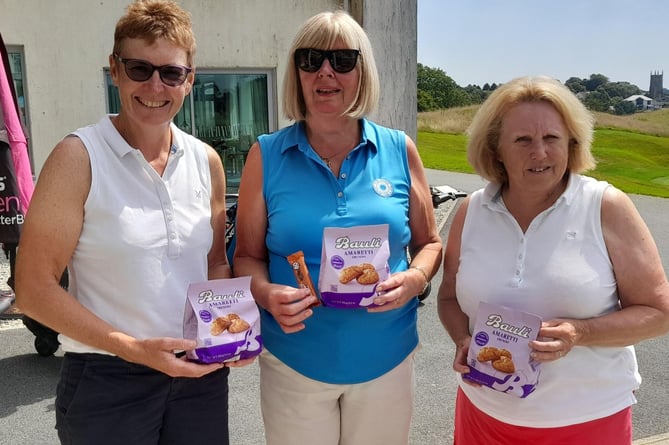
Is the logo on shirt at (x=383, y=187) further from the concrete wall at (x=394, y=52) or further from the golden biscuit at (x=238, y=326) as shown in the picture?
the concrete wall at (x=394, y=52)

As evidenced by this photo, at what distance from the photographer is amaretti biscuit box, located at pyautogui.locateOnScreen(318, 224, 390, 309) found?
1.90 metres

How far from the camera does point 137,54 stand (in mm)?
1779

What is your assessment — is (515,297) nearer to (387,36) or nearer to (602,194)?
(602,194)

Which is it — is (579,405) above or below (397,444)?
above

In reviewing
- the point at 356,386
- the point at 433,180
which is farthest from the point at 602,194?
the point at 433,180

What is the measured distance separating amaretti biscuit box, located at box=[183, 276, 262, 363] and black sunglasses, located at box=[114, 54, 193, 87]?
24.7 inches

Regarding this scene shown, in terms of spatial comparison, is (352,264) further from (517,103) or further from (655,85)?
(655,85)

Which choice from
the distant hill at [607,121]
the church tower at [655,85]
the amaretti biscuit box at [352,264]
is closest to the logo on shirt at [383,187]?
the amaretti biscuit box at [352,264]

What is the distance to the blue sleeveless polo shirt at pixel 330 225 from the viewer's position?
2055 mm

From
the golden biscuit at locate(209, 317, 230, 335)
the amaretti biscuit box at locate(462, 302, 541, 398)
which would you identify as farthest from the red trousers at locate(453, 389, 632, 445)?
the golden biscuit at locate(209, 317, 230, 335)

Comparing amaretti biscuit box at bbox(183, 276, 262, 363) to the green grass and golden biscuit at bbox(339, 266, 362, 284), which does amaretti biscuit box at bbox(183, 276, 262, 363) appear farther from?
the green grass

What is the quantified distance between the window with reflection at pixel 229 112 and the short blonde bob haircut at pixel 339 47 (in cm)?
640

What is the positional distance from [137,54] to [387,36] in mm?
7287

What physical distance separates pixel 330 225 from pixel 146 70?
76cm
